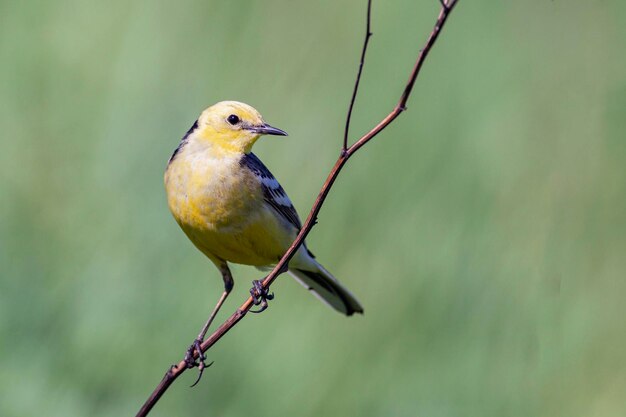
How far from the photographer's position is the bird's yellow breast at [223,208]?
398 cm

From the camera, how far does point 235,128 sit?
429cm

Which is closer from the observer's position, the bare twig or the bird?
the bare twig

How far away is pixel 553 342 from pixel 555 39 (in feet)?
7.04

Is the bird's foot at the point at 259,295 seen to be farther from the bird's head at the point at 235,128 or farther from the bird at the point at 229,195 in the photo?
the bird's head at the point at 235,128

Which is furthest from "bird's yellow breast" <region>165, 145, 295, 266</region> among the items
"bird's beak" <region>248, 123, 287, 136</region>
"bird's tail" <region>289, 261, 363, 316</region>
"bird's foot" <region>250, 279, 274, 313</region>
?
"bird's tail" <region>289, 261, 363, 316</region>

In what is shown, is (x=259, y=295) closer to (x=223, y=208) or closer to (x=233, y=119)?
(x=223, y=208)

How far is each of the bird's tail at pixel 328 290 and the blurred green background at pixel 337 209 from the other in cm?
53

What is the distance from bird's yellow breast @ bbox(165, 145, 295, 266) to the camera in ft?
13.0

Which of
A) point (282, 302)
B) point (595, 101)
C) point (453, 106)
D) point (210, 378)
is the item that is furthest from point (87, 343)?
point (595, 101)

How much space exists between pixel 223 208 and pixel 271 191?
0.40 meters

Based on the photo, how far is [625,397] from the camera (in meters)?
5.34

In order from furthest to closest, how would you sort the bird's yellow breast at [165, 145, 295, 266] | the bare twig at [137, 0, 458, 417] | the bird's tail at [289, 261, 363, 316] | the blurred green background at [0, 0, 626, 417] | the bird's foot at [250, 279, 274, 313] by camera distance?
the blurred green background at [0, 0, 626, 417]
the bird's tail at [289, 261, 363, 316]
the bird's yellow breast at [165, 145, 295, 266]
the bird's foot at [250, 279, 274, 313]
the bare twig at [137, 0, 458, 417]

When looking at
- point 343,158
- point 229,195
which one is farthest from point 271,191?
point 343,158

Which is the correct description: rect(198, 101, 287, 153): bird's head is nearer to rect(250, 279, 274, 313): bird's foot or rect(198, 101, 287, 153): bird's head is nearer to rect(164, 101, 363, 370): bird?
rect(164, 101, 363, 370): bird
